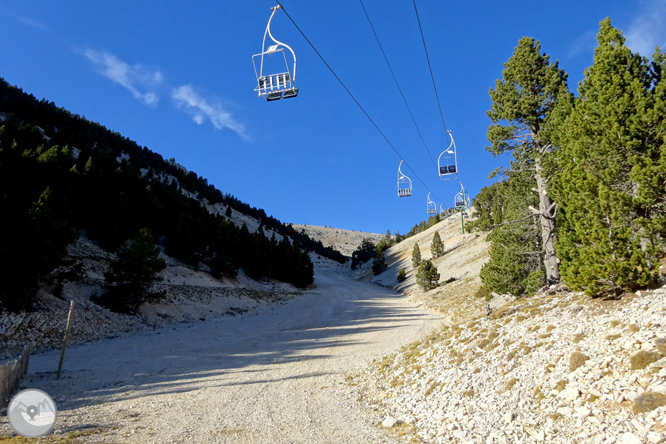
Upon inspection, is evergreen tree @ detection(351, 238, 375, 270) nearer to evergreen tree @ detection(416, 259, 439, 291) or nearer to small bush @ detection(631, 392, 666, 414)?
evergreen tree @ detection(416, 259, 439, 291)

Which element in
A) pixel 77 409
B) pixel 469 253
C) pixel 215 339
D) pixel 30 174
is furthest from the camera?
pixel 469 253

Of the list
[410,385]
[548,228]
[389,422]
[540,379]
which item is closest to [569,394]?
[540,379]

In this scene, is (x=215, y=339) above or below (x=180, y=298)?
A: below

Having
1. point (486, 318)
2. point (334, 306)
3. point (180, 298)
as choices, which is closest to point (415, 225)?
point (334, 306)

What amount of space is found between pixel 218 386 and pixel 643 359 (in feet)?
37.4

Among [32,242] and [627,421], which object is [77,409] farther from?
[32,242]

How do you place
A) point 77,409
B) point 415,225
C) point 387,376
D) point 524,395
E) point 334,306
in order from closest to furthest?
1. point 524,395
2. point 77,409
3. point 387,376
4. point 334,306
5. point 415,225

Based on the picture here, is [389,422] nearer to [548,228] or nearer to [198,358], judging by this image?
[198,358]

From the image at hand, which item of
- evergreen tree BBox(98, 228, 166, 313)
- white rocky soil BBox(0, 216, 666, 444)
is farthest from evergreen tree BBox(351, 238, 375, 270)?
white rocky soil BBox(0, 216, 666, 444)

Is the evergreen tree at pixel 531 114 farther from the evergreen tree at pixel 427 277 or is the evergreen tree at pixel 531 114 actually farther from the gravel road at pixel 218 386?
the evergreen tree at pixel 427 277

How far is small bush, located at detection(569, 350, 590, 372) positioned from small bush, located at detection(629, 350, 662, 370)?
3.02 feet

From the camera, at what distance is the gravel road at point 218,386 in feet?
26.6

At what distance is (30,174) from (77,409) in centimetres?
2979

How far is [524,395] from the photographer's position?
716 centimetres
